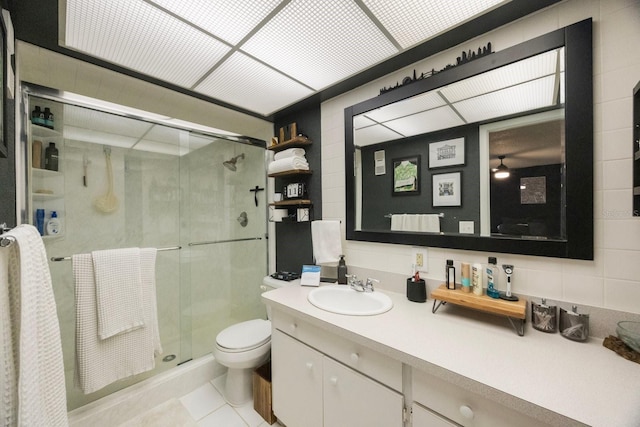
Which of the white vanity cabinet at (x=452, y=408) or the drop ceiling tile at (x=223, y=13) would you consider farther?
the drop ceiling tile at (x=223, y=13)

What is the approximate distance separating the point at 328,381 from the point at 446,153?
1355 mm

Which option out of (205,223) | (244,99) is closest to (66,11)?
(244,99)

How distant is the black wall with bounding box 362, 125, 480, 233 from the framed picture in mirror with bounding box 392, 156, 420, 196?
0.02 m

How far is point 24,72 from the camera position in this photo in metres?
1.40

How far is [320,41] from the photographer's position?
4.08 feet

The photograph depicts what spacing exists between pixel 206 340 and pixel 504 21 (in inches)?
119

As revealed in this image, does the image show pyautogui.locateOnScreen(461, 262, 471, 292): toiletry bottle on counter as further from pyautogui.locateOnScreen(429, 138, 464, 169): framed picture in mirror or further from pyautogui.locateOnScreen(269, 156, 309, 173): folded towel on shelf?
pyautogui.locateOnScreen(269, 156, 309, 173): folded towel on shelf

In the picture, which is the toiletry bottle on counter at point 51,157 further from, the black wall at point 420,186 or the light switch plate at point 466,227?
the light switch plate at point 466,227

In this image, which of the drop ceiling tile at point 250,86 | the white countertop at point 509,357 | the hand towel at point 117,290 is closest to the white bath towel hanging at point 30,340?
the hand towel at point 117,290

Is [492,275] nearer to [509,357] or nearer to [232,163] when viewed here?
[509,357]

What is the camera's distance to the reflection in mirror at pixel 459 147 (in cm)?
109

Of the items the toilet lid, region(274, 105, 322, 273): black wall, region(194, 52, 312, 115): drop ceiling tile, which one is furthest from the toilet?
region(194, 52, 312, 115): drop ceiling tile

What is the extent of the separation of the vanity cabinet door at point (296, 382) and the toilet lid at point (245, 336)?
0.90ft

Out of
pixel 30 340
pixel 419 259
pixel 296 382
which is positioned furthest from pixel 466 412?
pixel 30 340
